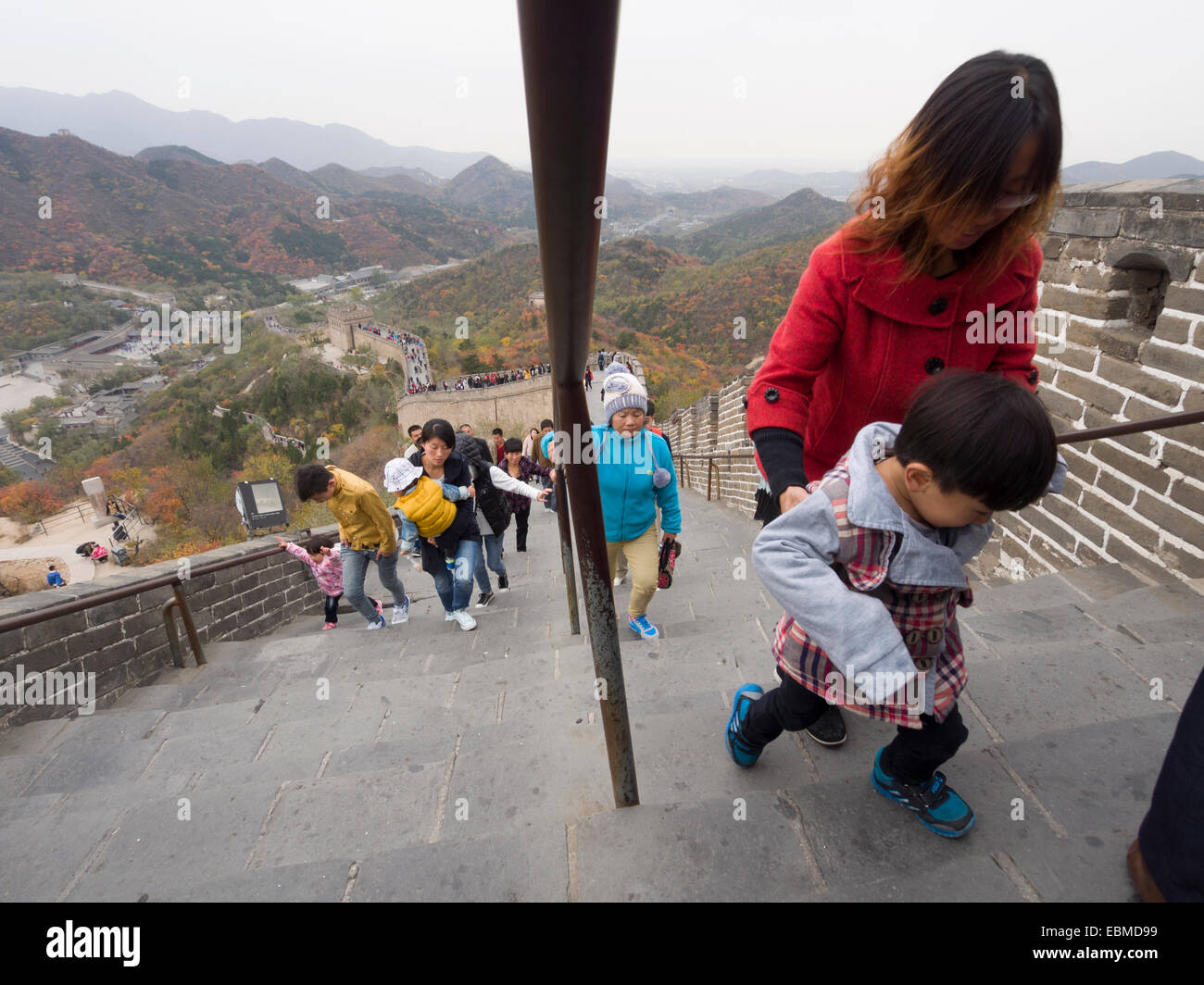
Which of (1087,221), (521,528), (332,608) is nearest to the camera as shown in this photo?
(1087,221)

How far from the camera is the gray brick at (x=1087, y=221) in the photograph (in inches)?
112

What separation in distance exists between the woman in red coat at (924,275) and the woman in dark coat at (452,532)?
265 centimetres

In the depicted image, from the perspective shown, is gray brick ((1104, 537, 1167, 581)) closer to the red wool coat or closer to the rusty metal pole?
the red wool coat

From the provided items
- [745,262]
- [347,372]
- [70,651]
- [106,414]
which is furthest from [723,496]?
[106,414]

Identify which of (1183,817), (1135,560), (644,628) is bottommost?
(644,628)

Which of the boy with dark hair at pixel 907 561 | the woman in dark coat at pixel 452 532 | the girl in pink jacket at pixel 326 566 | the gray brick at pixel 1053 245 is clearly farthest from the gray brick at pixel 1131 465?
the girl in pink jacket at pixel 326 566

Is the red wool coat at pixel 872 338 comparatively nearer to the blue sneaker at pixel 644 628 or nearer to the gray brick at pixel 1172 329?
the gray brick at pixel 1172 329

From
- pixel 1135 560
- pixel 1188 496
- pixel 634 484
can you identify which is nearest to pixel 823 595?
pixel 634 484

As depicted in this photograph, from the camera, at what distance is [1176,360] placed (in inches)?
103

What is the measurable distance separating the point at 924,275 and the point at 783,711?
44.2 inches

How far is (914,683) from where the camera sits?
1.30 meters

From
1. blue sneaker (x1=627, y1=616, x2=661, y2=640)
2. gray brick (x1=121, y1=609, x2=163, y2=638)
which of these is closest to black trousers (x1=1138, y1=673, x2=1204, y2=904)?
blue sneaker (x1=627, y1=616, x2=661, y2=640)

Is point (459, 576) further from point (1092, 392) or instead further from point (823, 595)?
point (1092, 392)

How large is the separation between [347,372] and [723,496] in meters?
39.2
